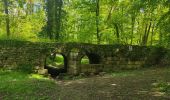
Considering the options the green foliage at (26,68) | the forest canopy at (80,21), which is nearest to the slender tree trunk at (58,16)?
the forest canopy at (80,21)

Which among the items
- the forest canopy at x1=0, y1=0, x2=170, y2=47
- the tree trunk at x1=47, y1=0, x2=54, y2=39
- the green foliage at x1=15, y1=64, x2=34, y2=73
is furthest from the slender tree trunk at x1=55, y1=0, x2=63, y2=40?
the green foliage at x1=15, y1=64, x2=34, y2=73

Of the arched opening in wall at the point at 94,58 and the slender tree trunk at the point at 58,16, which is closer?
the arched opening in wall at the point at 94,58

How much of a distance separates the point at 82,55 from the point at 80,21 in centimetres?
997

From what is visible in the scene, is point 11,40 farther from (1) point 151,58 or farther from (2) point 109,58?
(1) point 151,58

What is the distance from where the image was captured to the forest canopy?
29.0 m

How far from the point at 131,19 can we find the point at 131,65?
827cm

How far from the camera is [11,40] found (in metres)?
20.6

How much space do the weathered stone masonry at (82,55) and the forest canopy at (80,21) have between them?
287 centimetres

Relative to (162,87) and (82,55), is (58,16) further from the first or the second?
(162,87)

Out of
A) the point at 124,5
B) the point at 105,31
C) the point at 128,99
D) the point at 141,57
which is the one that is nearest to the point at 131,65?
the point at 141,57

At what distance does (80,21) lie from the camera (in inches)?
1276

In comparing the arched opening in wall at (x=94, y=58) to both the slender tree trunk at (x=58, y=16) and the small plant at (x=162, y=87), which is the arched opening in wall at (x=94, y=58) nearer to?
the slender tree trunk at (x=58, y=16)

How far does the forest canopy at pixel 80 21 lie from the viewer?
29.0 metres

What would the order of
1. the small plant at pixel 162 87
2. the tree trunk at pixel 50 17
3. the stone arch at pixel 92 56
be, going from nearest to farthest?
1. the small plant at pixel 162 87
2. the stone arch at pixel 92 56
3. the tree trunk at pixel 50 17
